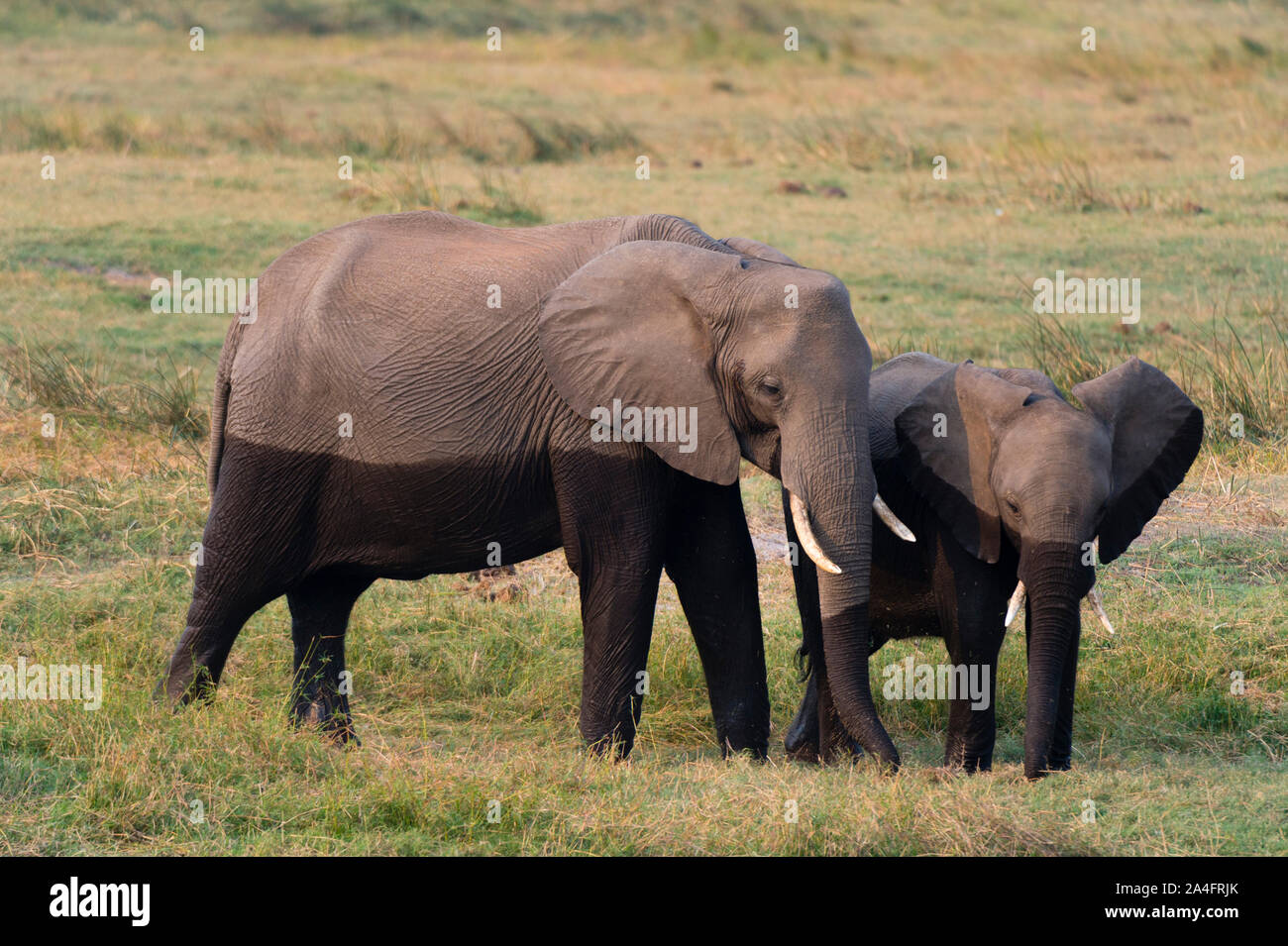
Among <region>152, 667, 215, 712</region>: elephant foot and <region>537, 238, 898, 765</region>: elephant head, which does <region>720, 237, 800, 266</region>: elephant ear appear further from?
<region>152, 667, 215, 712</region>: elephant foot

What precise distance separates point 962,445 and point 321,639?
2.49 meters

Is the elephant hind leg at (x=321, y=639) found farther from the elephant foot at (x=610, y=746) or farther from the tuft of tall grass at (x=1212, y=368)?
the tuft of tall grass at (x=1212, y=368)

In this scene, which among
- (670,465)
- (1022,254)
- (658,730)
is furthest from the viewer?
(1022,254)

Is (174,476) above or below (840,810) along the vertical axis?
above

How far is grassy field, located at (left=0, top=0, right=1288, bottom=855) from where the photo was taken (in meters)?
5.43

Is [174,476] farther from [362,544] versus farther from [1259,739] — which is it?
[1259,739]

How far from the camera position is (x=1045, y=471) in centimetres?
566

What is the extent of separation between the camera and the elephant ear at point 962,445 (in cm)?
591

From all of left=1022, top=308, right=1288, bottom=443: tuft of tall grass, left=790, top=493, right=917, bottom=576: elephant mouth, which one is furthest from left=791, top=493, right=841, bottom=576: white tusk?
left=1022, top=308, right=1288, bottom=443: tuft of tall grass

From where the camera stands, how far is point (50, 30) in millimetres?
25109

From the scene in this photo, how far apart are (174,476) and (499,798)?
162 inches

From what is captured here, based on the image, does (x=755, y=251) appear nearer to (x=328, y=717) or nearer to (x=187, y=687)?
(x=328, y=717)

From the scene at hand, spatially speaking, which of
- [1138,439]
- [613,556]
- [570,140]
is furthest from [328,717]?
[570,140]

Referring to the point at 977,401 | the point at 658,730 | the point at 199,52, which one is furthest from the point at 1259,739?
the point at 199,52
